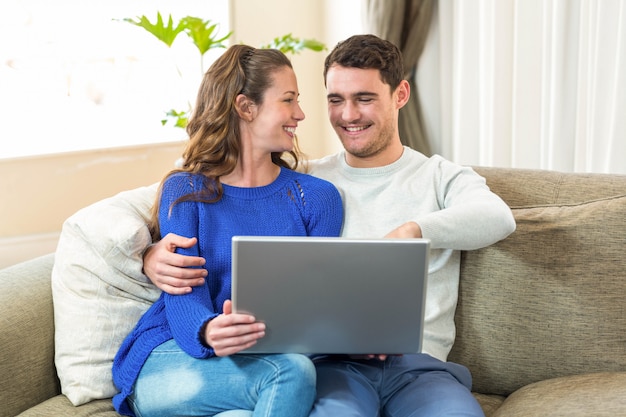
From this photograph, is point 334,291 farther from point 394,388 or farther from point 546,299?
point 546,299

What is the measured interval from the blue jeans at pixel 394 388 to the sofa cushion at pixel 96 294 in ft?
1.51

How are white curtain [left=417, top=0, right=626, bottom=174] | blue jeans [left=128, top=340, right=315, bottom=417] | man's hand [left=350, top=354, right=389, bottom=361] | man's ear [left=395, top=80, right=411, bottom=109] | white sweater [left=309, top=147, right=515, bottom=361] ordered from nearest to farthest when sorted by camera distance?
blue jeans [left=128, top=340, right=315, bottom=417] → man's hand [left=350, top=354, right=389, bottom=361] → white sweater [left=309, top=147, right=515, bottom=361] → man's ear [left=395, top=80, right=411, bottom=109] → white curtain [left=417, top=0, right=626, bottom=174]

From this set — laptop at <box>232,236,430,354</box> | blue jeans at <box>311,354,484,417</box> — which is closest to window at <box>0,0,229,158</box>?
blue jeans at <box>311,354,484,417</box>

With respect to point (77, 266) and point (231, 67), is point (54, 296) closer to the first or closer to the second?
point (77, 266)

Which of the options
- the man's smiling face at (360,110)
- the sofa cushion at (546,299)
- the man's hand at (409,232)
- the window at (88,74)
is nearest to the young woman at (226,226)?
the man's smiling face at (360,110)

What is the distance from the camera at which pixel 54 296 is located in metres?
1.95

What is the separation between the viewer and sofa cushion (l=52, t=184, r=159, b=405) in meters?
1.87

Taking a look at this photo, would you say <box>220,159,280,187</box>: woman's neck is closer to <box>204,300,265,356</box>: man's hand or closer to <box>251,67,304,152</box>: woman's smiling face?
<box>251,67,304,152</box>: woman's smiling face

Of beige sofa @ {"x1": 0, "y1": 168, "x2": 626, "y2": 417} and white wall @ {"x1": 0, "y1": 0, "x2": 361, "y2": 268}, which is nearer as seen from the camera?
beige sofa @ {"x1": 0, "y1": 168, "x2": 626, "y2": 417}

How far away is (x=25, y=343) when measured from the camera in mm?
1844

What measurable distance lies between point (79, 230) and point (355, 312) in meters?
0.73

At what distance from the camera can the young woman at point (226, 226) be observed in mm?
1681

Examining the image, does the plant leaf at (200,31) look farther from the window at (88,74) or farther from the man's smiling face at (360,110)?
Answer: the man's smiling face at (360,110)

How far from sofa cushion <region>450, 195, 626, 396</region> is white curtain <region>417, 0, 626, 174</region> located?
122cm
